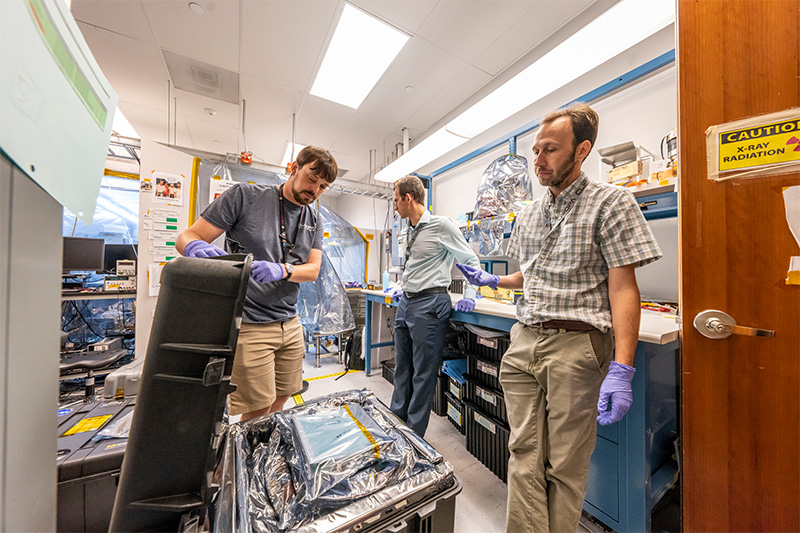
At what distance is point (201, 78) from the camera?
8.61ft

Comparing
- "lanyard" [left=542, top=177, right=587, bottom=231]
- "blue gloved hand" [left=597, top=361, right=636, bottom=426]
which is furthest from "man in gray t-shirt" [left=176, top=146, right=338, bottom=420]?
"blue gloved hand" [left=597, top=361, right=636, bottom=426]

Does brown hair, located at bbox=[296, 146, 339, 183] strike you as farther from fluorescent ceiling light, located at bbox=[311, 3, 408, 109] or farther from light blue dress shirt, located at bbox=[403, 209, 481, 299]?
fluorescent ceiling light, located at bbox=[311, 3, 408, 109]

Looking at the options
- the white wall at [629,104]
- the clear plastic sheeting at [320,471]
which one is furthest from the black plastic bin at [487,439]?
the white wall at [629,104]

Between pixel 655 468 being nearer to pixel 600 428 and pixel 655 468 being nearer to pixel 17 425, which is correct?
pixel 600 428

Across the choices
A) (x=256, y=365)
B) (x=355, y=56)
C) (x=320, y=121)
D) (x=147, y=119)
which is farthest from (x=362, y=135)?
(x=256, y=365)

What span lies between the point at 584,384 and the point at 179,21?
10.6ft

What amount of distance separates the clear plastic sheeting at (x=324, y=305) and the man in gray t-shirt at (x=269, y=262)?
4.73 feet

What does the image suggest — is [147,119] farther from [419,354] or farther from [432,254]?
[419,354]

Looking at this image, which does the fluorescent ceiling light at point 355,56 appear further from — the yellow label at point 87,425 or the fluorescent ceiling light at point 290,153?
the yellow label at point 87,425

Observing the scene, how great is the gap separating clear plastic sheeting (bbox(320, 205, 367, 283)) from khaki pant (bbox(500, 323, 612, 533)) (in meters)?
2.46

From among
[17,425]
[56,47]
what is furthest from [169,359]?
[56,47]

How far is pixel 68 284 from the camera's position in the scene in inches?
102

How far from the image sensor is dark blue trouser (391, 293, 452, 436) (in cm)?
156

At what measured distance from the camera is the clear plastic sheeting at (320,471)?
70 centimetres
